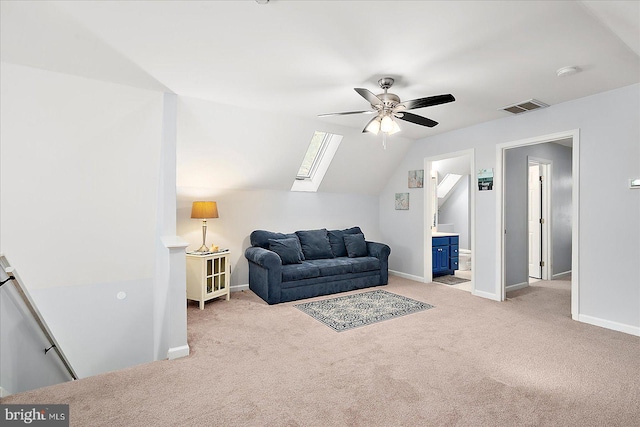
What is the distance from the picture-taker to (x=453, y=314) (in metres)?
3.80

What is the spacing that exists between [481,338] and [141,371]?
10.1 feet

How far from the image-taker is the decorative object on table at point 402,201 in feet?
19.2

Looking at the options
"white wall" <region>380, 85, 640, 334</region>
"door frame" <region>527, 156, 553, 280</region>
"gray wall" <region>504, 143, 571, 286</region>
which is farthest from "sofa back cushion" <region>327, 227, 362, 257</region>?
"door frame" <region>527, 156, 553, 280</region>

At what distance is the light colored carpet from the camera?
1.93 meters

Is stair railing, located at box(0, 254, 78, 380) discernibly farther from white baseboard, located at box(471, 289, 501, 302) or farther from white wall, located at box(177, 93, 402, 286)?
white baseboard, located at box(471, 289, 501, 302)

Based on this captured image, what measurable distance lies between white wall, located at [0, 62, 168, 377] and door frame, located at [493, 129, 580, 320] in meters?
4.40

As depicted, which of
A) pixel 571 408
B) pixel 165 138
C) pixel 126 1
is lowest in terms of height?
pixel 571 408

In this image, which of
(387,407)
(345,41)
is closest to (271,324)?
(387,407)

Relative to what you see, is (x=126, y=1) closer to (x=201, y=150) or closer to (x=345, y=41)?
(x=345, y=41)

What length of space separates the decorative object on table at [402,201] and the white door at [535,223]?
2.37 meters

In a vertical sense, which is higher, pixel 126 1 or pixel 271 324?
pixel 126 1

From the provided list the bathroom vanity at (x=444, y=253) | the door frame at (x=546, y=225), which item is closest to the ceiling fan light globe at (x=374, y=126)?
the bathroom vanity at (x=444, y=253)

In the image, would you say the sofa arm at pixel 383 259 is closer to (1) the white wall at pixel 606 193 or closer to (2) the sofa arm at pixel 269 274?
(2) the sofa arm at pixel 269 274

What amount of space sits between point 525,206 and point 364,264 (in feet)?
9.20
